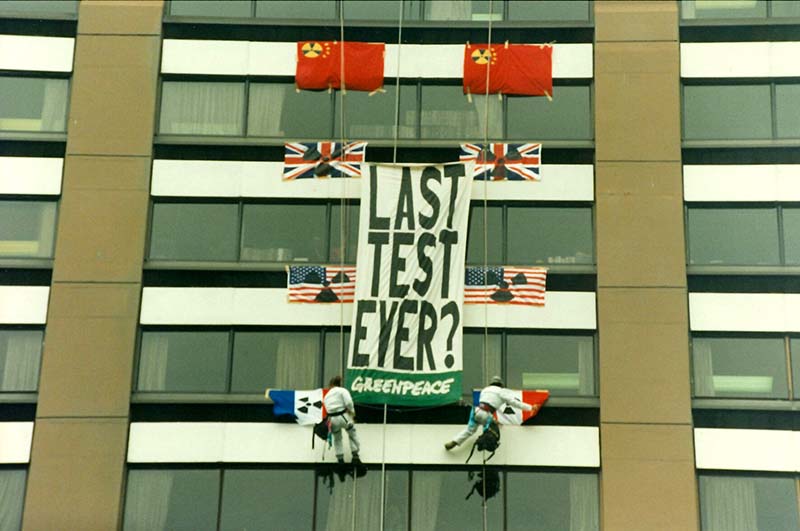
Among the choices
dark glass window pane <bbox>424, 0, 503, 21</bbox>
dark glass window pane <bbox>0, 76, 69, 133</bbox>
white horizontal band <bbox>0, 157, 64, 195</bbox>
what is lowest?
white horizontal band <bbox>0, 157, 64, 195</bbox>

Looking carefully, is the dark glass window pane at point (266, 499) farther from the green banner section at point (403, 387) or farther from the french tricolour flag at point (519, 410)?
the french tricolour flag at point (519, 410)

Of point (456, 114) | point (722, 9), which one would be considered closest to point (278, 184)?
point (456, 114)

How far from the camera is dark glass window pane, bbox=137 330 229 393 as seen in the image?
2470 centimetres

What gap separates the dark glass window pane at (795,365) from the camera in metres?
24.2

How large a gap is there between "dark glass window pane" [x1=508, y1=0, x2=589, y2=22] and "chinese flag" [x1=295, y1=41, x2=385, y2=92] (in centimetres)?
357

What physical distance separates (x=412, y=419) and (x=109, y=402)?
272 inches

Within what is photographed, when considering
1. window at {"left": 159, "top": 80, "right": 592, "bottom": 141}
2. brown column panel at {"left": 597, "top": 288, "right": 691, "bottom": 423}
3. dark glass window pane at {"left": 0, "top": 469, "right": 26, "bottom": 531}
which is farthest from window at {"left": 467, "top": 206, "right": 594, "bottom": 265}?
dark glass window pane at {"left": 0, "top": 469, "right": 26, "bottom": 531}

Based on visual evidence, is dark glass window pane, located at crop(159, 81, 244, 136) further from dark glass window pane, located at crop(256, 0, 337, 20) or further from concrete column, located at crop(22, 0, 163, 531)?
dark glass window pane, located at crop(256, 0, 337, 20)

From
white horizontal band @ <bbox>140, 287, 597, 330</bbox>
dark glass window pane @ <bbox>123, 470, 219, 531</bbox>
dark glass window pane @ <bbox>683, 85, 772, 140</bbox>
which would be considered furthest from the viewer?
dark glass window pane @ <bbox>683, 85, 772, 140</bbox>

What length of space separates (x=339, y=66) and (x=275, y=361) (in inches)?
298

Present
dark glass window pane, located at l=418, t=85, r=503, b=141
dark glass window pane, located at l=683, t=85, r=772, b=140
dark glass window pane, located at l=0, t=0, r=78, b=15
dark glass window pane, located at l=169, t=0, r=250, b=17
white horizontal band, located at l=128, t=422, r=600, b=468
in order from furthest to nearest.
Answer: dark glass window pane, located at l=169, t=0, r=250, b=17 → dark glass window pane, located at l=0, t=0, r=78, b=15 → dark glass window pane, located at l=418, t=85, r=503, b=141 → dark glass window pane, located at l=683, t=85, r=772, b=140 → white horizontal band, located at l=128, t=422, r=600, b=468

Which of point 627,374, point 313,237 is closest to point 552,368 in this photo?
point 627,374

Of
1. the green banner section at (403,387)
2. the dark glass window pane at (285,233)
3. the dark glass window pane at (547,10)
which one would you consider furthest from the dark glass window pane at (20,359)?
the dark glass window pane at (547,10)

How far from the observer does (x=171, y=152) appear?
85.4ft
